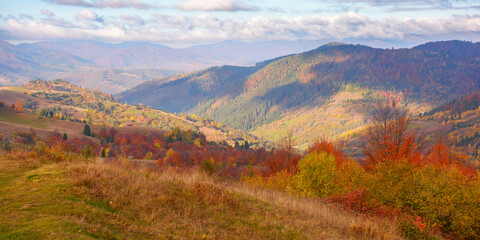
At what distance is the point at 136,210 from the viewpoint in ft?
38.8

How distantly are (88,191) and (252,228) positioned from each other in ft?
22.2

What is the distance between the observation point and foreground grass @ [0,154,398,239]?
9489 millimetres

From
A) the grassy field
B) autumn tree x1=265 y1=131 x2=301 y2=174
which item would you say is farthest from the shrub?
the grassy field

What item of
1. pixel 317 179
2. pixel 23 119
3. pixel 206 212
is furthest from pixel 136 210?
pixel 23 119

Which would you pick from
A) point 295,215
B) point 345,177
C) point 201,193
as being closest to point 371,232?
point 295,215

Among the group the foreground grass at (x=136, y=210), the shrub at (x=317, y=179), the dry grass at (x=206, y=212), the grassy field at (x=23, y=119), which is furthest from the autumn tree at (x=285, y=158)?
the grassy field at (x=23, y=119)

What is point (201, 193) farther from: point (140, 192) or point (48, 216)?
point (48, 216)

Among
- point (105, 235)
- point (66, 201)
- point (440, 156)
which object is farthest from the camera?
point (440, 156)

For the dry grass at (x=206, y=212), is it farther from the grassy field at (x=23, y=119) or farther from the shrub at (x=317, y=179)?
the grassy field at (x=23, y=119)

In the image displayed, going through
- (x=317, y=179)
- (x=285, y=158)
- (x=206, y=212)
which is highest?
(x=206, y=212)

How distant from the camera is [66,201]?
11039 millimetres

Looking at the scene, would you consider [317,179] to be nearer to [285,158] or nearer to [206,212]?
[206,212]

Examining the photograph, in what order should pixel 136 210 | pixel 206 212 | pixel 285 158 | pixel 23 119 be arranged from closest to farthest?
pixel 136 210 → pixel 206 212 → pixel 285 158 → pixel 23 119

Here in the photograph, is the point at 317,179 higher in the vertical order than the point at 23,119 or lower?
higher
